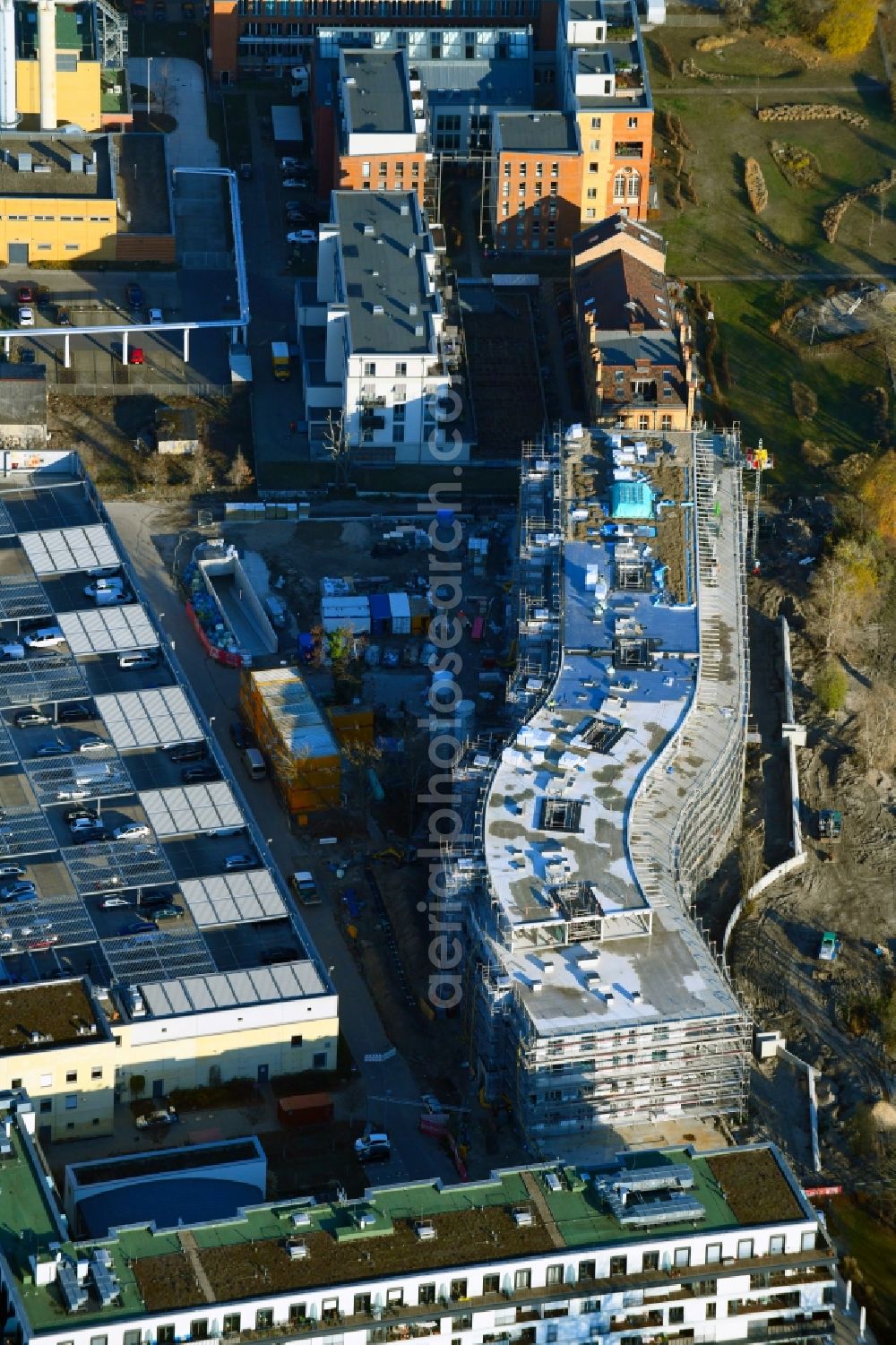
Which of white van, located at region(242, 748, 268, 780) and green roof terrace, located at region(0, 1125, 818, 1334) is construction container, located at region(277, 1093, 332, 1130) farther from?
white van, located at region(242, 748, 268, 780)

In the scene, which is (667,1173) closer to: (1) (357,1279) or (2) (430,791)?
(1) (357,1279)

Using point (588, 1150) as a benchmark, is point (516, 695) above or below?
above

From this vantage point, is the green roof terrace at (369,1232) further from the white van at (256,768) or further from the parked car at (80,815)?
the white van at (256,768)

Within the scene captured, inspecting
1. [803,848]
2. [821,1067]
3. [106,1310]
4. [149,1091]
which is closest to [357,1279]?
[106,1310]

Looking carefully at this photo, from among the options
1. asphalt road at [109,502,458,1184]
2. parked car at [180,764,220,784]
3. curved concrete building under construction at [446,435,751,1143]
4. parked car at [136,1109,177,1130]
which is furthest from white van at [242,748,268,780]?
parked car at [136,1109,177,1130]

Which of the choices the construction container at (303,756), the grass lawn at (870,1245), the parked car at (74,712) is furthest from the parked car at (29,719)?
the grass lawn at (870,1245)
